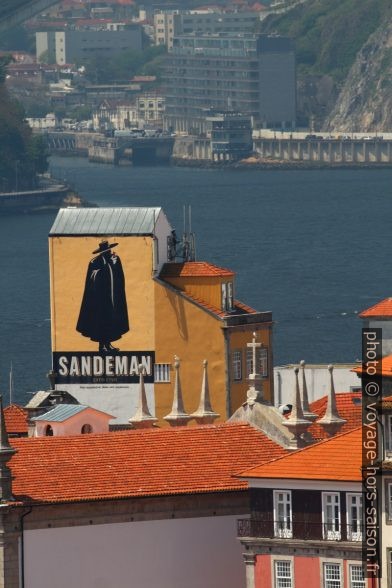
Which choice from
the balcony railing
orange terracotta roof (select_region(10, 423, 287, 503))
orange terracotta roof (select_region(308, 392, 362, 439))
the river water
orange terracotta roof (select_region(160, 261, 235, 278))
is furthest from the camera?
the river water

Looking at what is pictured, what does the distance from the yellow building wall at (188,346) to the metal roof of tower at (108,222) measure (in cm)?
118

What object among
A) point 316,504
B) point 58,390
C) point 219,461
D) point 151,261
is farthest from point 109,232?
point 316,504

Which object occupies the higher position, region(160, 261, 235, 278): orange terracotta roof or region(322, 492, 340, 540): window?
region(160, 261, 235, 278): orange terracotta roof

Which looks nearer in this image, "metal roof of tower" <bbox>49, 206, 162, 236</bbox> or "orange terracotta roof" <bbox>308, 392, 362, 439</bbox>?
"orange terracotta roof" <bbox>308, 392, 362, 439</bbox>

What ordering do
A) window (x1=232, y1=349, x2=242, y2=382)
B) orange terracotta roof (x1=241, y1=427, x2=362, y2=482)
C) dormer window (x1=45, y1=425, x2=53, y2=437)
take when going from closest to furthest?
orange terracotta roof (x1=241, y1=427, x2=362, y2=482) < dormer window (x1=45, y1=425, x2=53, y2=437) < window (x1=232, y1=349, x2=242, y2=382)

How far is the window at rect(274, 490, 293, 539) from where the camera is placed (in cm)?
3494

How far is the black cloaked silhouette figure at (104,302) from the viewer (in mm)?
49781

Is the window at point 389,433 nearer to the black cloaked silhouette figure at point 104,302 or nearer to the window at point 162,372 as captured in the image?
the window at point 162,372

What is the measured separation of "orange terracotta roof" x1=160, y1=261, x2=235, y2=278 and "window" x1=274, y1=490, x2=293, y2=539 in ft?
49.1

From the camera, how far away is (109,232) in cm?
5044

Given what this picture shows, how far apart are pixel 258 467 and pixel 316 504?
1.15 meters

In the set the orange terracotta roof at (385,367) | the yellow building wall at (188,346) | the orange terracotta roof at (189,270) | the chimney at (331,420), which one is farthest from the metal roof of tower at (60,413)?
the orange terracotta roof at (385,367)

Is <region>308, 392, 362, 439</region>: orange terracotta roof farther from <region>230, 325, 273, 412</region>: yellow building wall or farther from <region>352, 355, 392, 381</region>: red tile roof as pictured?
<region>352, 355, 392, 381</region>: red tile roof

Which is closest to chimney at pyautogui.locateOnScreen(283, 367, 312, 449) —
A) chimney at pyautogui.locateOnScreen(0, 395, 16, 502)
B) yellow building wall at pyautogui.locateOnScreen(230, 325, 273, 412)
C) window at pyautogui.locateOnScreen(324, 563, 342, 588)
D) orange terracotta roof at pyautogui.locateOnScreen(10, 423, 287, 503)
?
orange terracotta roof at pyautogui.locateOnScreen(10, 423, 287, 503)
